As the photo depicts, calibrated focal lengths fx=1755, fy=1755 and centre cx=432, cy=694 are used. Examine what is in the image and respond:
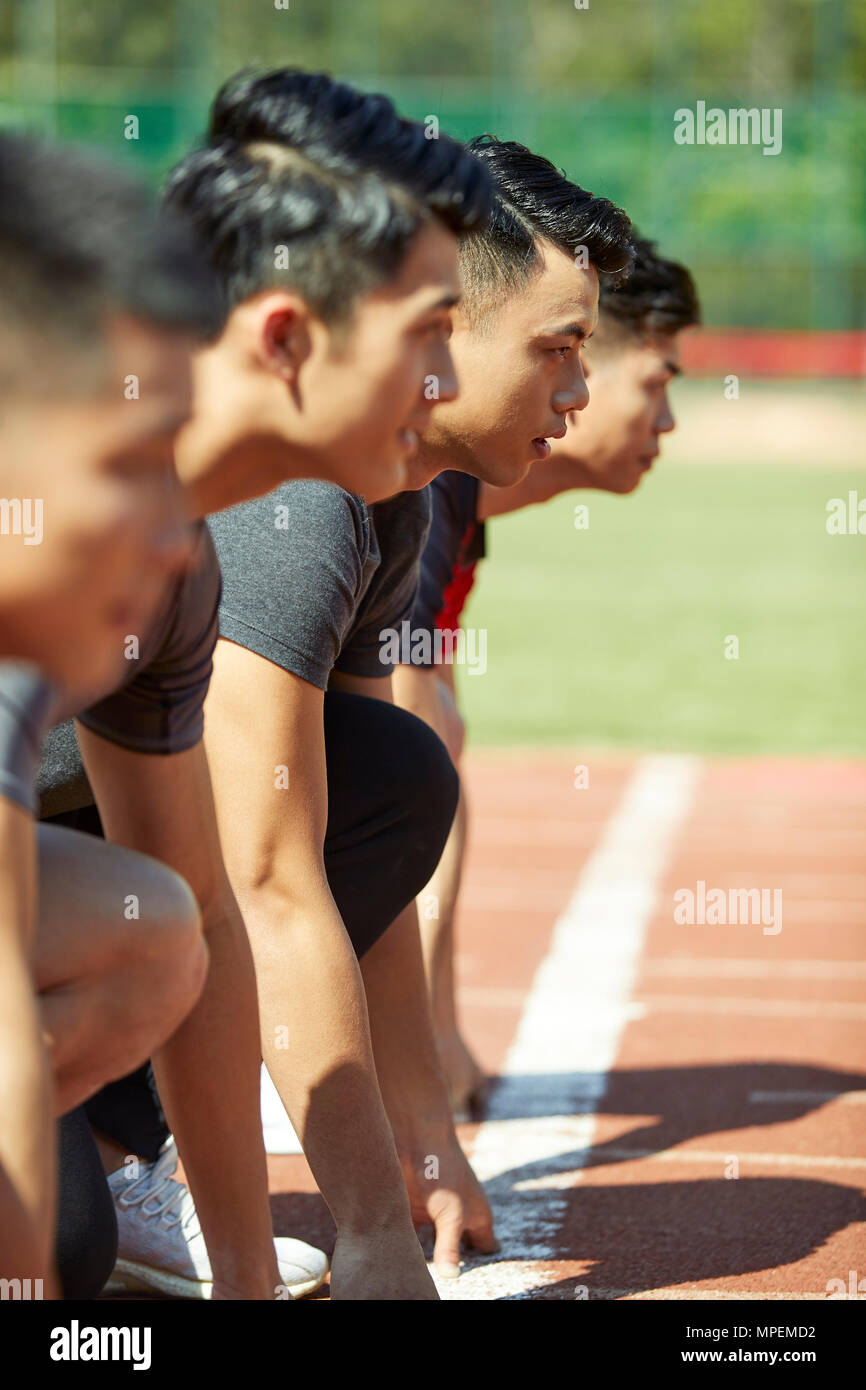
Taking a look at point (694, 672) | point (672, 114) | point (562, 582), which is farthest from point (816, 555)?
point (672, 114)

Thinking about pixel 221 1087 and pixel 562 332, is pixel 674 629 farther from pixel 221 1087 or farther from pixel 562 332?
pixel 221 1087

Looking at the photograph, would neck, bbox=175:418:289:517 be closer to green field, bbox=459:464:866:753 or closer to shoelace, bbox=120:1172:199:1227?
shoelace, bbox=120:1172:199:1227

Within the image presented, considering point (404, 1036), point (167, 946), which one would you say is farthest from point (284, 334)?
point (404, 1036)

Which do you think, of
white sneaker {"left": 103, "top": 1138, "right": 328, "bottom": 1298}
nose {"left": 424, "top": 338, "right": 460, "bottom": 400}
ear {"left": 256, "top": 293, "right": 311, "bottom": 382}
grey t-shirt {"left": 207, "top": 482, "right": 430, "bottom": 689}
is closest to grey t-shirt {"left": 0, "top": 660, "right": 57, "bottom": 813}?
ear {"left": 256, "top": 293, "right": 311, "bottom": 382}

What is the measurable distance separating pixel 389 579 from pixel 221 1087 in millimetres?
857

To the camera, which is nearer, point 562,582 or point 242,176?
point 242,176

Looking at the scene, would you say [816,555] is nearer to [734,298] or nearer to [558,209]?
[558,209]

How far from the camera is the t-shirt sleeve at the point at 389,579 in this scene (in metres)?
2.66

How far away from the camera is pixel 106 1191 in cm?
250

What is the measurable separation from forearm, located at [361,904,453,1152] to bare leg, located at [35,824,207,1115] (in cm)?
99

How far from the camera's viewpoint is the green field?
343 inches

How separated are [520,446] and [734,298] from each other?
1169 inches

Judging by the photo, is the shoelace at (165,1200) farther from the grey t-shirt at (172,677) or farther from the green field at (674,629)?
the green field at (674,629)
